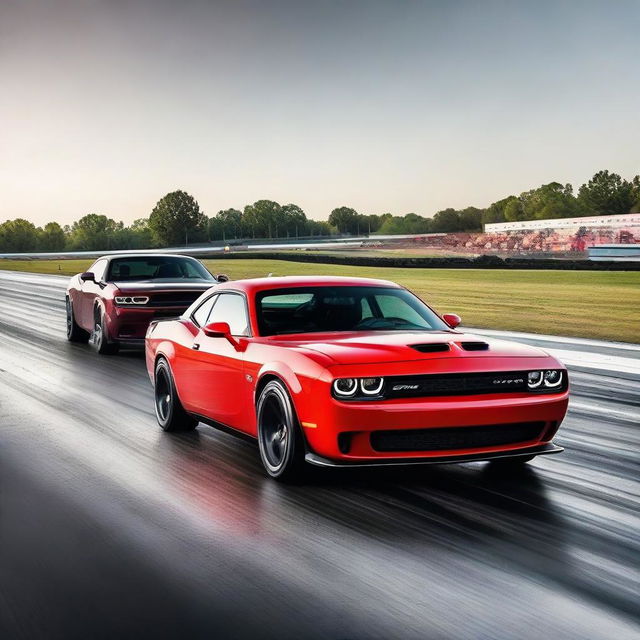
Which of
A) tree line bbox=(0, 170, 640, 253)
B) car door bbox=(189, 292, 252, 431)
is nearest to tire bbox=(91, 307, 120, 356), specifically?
car door bbox=(189, 292, 252, 431)

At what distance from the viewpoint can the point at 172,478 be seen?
6.80 m

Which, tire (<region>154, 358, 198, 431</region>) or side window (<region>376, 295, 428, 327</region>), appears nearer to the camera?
side window (<region>376, 295, 428, 327</region>)

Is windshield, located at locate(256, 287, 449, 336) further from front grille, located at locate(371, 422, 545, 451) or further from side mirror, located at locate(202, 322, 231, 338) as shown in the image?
front grille, located at locate(371, 422, 545, 451)

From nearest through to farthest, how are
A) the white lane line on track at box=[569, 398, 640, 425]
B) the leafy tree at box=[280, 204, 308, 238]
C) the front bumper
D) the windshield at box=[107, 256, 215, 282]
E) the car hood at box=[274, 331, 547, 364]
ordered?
the front bumper
the car hood at box=[274, 331, 547, 364]
the white lane line on track at box=[569, 398, 640, 425]
the windshield at box=[107, 256, 215, 282]
the leafy tree at box=[280, 204, 308, 238]

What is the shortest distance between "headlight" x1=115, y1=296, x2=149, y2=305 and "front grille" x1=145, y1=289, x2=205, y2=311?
8 cm

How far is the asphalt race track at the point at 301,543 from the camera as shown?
4.13m

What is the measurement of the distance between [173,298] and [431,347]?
852cm

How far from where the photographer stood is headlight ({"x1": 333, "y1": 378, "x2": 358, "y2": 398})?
237 inches

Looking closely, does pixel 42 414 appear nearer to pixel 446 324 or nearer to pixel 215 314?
pixel 215 314

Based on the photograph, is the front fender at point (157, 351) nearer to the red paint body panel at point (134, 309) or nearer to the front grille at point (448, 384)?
the front grille at point (448, 384)

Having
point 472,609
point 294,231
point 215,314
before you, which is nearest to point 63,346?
point 215,314

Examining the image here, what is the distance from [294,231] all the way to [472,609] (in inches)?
7740

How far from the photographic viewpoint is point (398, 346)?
6.39 metres

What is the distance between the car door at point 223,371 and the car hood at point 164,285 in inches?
252
